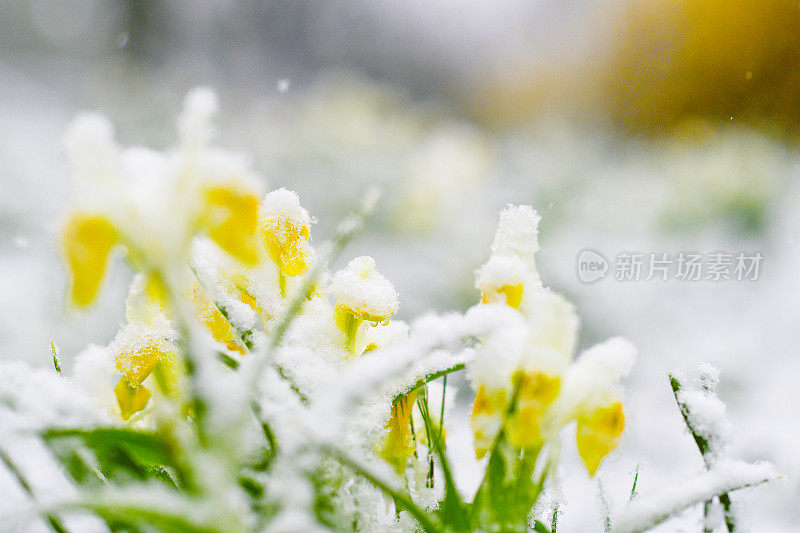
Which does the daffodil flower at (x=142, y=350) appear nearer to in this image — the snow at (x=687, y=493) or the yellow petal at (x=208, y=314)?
the yellow petal at (x=208, y=314)

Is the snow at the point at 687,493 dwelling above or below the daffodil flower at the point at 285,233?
below

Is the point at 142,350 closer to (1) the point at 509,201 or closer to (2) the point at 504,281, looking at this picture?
(2) the point at 504,281

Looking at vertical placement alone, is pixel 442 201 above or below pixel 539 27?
below

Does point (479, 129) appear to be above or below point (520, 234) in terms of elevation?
above

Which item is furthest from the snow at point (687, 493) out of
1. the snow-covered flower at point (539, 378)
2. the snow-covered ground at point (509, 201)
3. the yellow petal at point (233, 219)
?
the snow-covered ground at point (509, 201)

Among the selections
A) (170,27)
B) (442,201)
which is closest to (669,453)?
(442,201)

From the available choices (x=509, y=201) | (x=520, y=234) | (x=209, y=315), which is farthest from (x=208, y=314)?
(x=509, y=201)

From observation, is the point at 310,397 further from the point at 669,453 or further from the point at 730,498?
the point at 669,453
